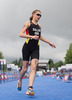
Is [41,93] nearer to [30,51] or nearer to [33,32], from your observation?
[30,51]

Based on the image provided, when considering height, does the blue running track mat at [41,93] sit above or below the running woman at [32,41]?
below

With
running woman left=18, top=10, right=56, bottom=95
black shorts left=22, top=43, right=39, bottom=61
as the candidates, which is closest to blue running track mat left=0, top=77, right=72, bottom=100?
running woman left=18, top=10, right=56, bottom=95

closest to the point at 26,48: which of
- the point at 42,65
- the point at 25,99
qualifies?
the point at 25,99

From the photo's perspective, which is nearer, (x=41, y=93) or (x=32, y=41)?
(x=32, y=41)

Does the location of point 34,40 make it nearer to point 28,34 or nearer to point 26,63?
point 28,34

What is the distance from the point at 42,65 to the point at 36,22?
123338 millimetres

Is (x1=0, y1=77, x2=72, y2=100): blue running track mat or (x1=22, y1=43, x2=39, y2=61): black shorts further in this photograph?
(x1=22, y1=43, x2=39, y2=61): black shorts

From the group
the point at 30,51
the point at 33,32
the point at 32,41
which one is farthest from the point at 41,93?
the point at 33,32

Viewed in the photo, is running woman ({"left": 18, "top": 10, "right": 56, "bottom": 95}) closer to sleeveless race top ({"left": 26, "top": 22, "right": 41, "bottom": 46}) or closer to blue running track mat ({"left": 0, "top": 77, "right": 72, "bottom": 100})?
sleeveless race top ({"left": 26, "top": 22, "right": 41, "bottom": 46})

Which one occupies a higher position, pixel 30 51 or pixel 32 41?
pixel 32 41

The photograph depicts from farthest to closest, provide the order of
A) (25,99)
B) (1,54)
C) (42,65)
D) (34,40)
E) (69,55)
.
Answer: (42,65) → (1,54) → (69,55) → (34,40) → (25,99)

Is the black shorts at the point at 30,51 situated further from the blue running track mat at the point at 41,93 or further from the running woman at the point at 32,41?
the blue running track mat at the point at 41,93

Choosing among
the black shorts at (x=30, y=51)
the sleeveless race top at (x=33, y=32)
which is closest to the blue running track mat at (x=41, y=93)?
the black shorts at (x=30, y=51)

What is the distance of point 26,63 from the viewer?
4.95m
